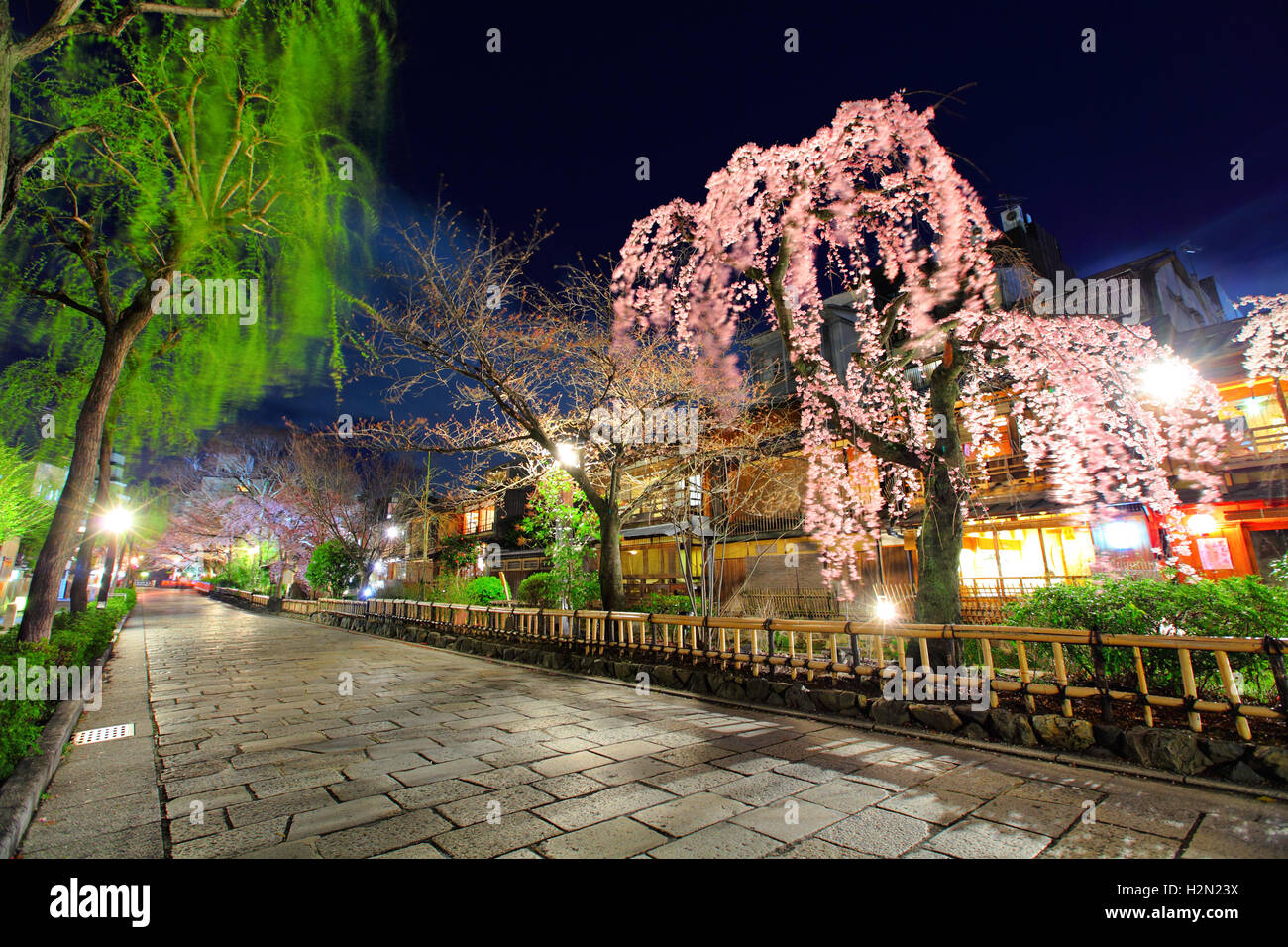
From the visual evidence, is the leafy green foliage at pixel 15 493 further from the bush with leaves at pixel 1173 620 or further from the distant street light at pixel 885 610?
the distant street light at pixel 885 610

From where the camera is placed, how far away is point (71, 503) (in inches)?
280

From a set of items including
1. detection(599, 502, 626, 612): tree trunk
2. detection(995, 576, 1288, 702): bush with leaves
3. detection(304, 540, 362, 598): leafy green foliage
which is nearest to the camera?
detection(995, 576, 1288, 702): bush with leaves

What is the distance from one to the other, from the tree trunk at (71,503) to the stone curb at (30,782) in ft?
8.20

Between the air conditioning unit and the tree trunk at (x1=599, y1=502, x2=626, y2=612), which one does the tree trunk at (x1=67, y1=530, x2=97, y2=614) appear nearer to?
the tree trunk at (x1=599, y1=502, x2=626, y2=612)

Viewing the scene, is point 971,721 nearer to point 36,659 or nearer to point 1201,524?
point 36,659

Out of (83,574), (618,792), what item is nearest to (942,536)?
(618,792)

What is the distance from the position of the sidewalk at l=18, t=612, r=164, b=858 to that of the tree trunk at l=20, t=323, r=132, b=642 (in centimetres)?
200

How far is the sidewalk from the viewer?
2.93 m

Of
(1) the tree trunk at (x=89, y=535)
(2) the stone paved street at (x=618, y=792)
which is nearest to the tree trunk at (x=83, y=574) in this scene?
(1) the tree trunk at (x=89, y=535)

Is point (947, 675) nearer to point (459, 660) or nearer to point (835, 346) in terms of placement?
point (459, 660)

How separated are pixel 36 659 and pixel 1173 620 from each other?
11.6 meters

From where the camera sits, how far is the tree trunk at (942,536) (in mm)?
6305

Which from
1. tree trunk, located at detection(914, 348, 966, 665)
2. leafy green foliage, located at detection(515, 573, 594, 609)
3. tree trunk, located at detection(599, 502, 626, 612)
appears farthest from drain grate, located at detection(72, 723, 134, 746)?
tree trunk, located at detection(914, 348, 966, 665)
